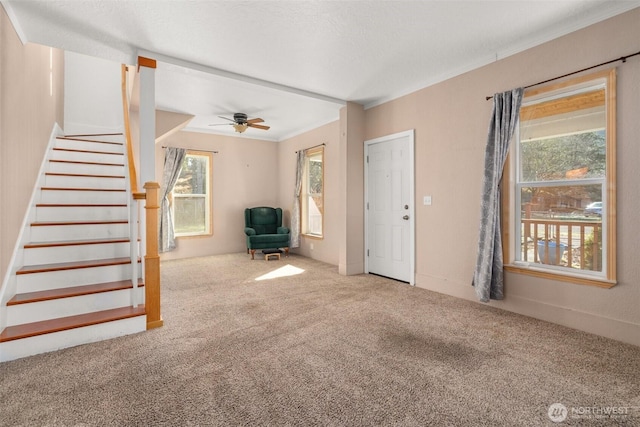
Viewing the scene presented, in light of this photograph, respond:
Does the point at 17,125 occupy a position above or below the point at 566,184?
above

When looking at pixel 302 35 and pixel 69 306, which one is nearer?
pixel 69 306

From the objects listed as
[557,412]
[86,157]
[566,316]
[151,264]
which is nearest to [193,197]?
[86,157]

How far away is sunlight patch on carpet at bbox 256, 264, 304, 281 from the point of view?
4.50 meters

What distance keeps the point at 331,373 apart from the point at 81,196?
3435 millimetres

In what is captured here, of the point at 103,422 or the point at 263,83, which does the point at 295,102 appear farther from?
the point at 103,422

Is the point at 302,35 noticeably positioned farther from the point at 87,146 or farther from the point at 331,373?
the point at 87,146

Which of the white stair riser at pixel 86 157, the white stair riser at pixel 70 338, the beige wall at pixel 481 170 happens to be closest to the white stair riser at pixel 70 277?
the white stair riser at pixel 70 338

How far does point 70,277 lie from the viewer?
265 centimetres

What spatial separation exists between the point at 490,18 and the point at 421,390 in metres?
2.92

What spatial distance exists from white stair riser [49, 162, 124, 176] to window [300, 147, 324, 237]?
10.6 feet

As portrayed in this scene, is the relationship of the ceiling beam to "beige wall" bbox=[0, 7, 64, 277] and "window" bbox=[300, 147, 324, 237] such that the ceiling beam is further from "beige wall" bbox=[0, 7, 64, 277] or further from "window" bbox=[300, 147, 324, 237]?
"window" bbox=[300, 147, 324, 237]

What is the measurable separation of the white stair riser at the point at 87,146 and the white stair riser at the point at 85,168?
53 centimetres

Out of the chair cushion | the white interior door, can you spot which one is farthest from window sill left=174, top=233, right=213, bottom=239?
the white interior door

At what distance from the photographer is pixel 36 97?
129 inches
